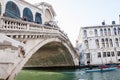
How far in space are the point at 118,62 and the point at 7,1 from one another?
23.5 m

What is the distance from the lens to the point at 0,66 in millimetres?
7070

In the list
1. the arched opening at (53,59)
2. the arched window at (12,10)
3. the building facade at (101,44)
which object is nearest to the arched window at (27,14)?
the arched window at (12,10)

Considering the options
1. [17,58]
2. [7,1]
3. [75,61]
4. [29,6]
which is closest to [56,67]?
[75,61]

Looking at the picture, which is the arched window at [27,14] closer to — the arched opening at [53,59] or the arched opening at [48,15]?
the arched opening at [48,15]

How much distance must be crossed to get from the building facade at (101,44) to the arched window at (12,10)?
20.3 m

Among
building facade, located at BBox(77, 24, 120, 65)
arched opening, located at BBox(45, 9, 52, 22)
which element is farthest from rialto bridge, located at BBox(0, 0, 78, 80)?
building facade, located at BBox(77, 24, 120, 65)

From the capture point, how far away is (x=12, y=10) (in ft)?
44.9

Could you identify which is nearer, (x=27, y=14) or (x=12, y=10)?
(x=12, y=10)

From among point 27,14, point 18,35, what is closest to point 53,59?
point 27,14

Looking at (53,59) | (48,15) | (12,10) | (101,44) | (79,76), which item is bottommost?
(79,76)

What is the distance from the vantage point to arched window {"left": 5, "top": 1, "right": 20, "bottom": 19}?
13117 mm

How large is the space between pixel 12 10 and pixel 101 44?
21908 mm

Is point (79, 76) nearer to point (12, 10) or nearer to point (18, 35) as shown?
point (12, 10)

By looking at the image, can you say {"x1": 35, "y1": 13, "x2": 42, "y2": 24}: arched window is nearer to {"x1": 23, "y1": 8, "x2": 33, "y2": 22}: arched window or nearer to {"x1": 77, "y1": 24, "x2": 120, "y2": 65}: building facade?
{"x1": 23, "y1": 8, "x2": 33, "y2": 22}: arched window
